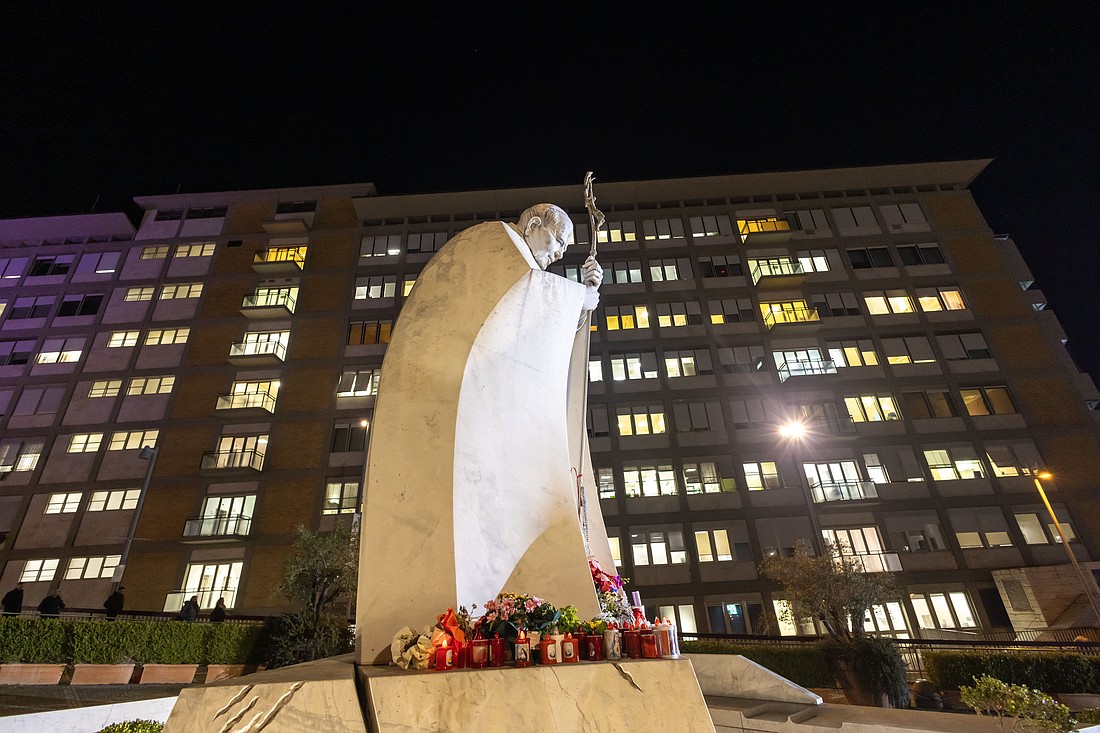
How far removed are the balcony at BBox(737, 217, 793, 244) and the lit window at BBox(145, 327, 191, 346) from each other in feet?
121

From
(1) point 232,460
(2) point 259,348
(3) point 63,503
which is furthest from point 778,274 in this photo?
(3) point 63,503

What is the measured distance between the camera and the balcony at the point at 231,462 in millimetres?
28859

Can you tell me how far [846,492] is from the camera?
27578 mm

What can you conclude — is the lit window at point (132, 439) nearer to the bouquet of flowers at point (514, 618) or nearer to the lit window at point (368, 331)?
the lit window at point (368, 331)

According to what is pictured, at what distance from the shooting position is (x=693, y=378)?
3167 cm

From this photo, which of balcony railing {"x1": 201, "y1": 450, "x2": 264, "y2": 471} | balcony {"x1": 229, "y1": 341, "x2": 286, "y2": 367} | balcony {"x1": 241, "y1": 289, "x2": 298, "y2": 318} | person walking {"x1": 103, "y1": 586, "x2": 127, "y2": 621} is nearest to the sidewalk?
person walking {"x1": 103, "y1": 586, "x2": 127, "y2": 621}

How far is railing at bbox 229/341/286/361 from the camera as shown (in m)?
33.0

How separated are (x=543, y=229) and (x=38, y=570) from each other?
3436 centimetres

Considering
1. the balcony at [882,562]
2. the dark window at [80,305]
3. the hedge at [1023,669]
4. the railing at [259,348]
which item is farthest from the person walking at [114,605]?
the balcony at [882,562]

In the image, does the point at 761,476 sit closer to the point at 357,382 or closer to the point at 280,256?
the point at 357,382

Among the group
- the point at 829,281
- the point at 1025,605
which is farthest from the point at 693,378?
the point at 1025,605

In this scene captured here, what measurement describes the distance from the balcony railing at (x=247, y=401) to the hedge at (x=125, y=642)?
1855 centimetres

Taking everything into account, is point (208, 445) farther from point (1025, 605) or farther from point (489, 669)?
point (1025, 605)

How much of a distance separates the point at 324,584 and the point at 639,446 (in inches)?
684
